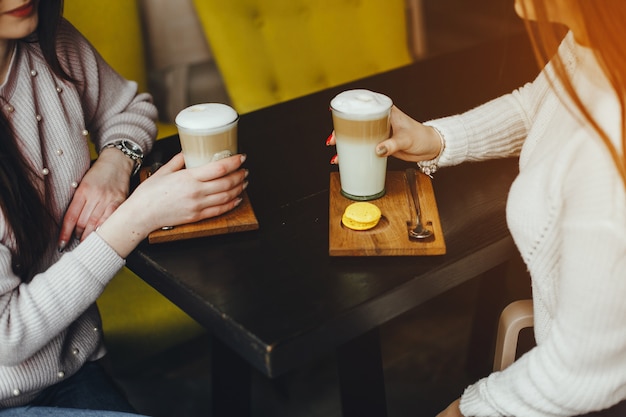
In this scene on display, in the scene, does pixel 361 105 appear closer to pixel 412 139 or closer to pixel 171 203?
pixel 412 139

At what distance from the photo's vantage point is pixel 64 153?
1213mm

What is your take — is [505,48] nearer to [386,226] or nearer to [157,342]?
[386,226]

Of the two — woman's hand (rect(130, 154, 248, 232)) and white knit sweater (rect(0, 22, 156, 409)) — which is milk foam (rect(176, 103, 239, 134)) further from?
white knit sweater (rect(0, 22, 156, 409))

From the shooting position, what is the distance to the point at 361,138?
1114mm

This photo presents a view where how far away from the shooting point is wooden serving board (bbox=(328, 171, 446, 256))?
102 cm

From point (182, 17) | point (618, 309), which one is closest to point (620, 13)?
point (618, 309)

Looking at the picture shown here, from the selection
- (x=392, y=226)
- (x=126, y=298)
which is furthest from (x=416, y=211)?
(x=126, y=298)

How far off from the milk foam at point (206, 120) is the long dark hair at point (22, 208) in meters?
0.26

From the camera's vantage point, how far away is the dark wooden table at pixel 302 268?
0.92 meters

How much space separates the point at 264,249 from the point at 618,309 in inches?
19.9

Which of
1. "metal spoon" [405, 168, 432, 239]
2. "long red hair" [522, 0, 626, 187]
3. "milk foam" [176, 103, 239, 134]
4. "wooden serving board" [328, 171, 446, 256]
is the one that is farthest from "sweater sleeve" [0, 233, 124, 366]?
"long red hair" [522, 0, 626, 187]

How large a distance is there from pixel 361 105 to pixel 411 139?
174 millimetres

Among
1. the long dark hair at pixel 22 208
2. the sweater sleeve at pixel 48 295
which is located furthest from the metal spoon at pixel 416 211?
the long dark hair at pixel 22 208

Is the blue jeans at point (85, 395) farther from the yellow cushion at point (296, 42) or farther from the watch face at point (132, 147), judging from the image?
the yellow cushion at point (296, 42)
